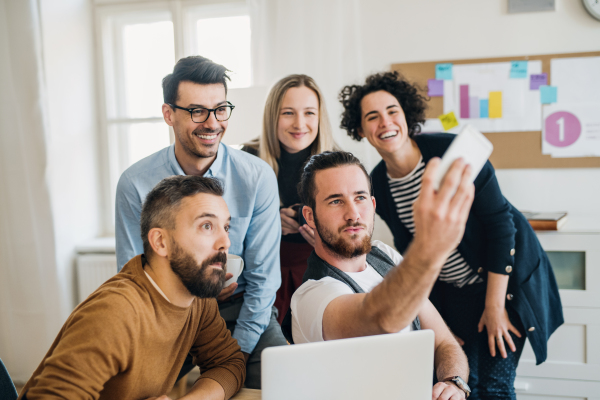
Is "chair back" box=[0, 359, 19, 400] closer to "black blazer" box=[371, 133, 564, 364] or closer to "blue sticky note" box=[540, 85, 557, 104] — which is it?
"black blazer" box=[371, 133, 564, 364]

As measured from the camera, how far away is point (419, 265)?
78cm

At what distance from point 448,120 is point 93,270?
2.31 meters

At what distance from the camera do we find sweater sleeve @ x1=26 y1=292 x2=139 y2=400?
0.88m

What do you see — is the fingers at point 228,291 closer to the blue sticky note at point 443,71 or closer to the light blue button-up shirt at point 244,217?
the light blue button-up shirt at point 244,217

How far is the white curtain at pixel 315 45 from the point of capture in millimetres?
2596

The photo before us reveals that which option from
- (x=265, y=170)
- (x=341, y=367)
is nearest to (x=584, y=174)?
(x=265, y=170)

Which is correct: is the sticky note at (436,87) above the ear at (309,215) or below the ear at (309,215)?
above

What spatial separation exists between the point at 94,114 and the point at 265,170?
205cm

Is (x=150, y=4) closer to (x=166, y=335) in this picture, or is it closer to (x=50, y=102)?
(x=50, y=102)

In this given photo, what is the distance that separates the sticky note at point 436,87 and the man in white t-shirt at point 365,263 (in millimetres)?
1502

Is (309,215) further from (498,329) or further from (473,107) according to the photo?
(473,107)

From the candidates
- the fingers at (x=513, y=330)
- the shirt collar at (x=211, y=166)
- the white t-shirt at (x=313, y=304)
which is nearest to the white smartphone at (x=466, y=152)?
the white t-shirt at (x=313, y=304)

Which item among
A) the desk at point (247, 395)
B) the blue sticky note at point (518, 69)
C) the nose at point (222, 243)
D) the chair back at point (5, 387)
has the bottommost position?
the desk at point (247, 395)

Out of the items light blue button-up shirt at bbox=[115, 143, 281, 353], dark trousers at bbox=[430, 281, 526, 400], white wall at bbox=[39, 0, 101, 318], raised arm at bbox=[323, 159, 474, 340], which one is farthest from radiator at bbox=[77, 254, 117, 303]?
raised arm at bbox=[323, 159, 474, 340]
